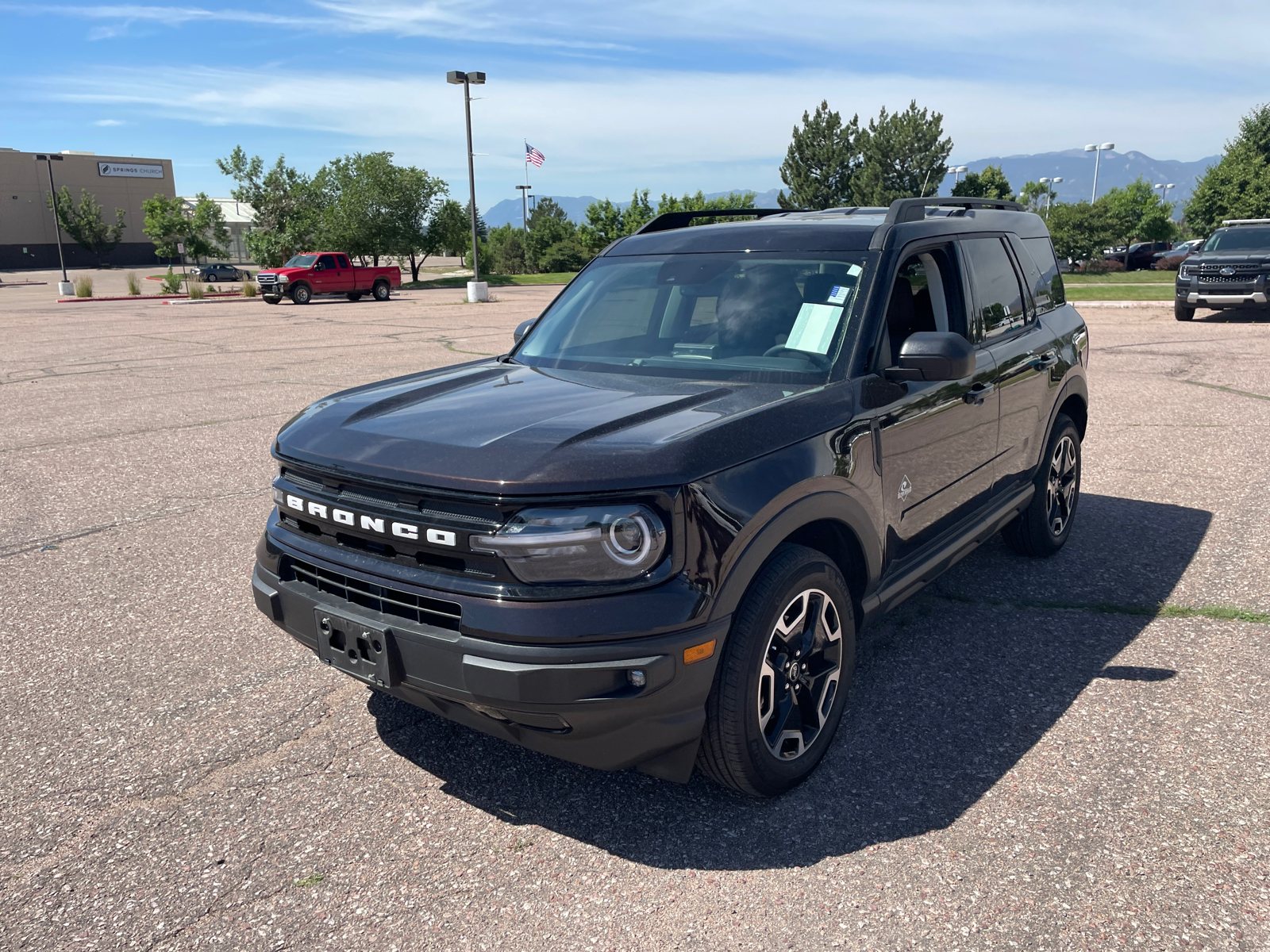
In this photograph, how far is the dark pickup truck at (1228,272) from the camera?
19.0m

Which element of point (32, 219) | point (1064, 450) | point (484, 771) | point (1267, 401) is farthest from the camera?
point (32, 219)

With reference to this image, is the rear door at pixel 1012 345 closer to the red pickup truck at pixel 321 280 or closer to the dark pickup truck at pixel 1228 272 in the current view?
the dark pickup truck at pixel 1228 272

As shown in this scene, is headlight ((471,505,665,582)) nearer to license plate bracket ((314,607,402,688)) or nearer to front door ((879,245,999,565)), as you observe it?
license plate bracket ((314,607,402,688))

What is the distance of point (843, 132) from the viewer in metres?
84.4

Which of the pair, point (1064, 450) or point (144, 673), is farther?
point (1064, 450)

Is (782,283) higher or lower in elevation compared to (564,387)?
higher

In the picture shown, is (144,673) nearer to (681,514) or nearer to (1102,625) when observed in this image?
(681,514)

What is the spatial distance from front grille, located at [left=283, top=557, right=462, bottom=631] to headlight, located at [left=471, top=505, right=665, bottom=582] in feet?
0.84

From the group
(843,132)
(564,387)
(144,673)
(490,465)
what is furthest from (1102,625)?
(843,132)

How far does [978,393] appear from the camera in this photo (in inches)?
166

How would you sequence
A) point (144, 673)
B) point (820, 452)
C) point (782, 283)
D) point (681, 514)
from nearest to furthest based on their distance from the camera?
point (681, 514) < point (820, 452) < point (782, 283) < point (144, 673)

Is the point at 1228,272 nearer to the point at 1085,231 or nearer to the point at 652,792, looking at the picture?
the point at 652,792

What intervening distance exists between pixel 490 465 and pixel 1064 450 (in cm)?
405

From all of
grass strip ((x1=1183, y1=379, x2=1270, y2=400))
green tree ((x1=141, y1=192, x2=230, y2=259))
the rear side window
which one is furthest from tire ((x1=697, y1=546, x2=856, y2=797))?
green tree ((x1=141, y1=192, x2=230, y2=259))
